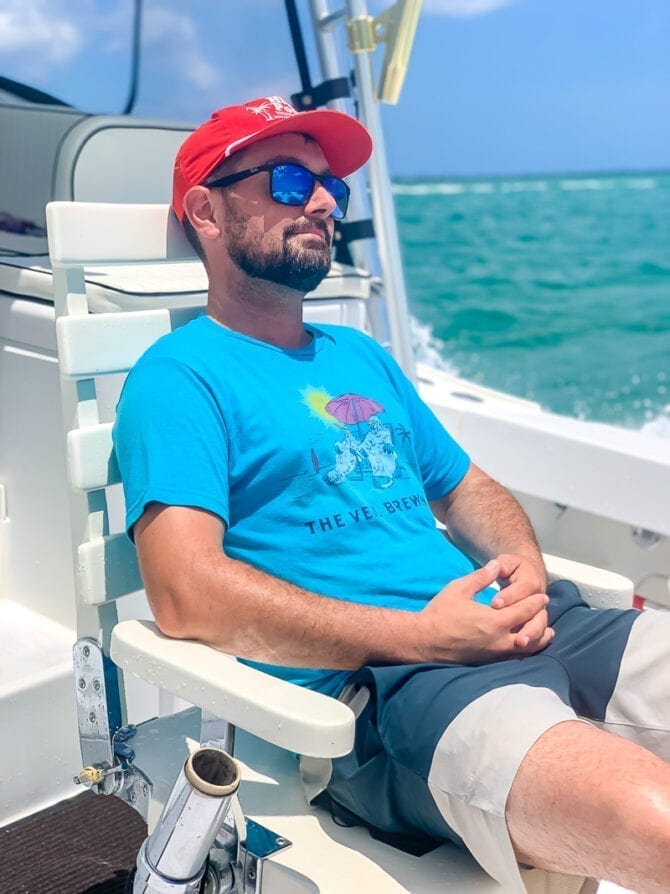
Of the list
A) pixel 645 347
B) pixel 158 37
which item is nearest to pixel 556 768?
pixel 158 37

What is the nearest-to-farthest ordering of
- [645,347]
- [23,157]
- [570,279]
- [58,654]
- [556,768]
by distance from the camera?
[556,768] < [58,654] < [23,157] < [645,347] < [570,279]

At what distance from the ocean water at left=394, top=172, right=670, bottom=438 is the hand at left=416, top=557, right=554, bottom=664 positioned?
4920 mm

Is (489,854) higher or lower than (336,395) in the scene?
lower

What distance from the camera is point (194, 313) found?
1.89 metres

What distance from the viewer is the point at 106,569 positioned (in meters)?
1.62

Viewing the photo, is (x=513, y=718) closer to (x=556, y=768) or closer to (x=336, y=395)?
(x=556, y=768)

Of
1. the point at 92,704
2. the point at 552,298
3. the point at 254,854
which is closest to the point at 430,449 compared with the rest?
the point at 92,704

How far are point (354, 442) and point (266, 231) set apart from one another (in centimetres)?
41

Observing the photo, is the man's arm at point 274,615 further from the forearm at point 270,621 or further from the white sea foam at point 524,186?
the white sea foam at point 524,186

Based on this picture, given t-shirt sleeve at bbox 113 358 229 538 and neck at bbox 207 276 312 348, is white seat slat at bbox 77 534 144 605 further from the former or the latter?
neck at bbox 207 276 312 348

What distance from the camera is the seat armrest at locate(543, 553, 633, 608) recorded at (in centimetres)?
176

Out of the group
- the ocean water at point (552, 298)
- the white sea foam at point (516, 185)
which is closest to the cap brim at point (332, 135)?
the ocean water at point (552, 298)

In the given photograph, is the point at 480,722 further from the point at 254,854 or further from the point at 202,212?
the point at 202,212

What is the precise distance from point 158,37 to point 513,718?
2442 millimetres
